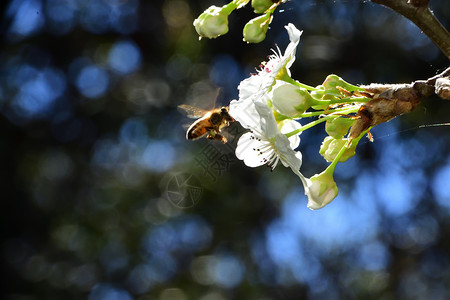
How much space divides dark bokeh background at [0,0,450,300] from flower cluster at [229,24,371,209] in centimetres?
196

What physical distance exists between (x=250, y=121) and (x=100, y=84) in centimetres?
247

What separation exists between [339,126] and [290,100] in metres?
0.06

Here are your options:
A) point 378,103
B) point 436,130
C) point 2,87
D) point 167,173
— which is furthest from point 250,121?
point 2,87

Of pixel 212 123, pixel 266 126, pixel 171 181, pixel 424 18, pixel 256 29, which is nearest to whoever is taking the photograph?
pixel 424 18

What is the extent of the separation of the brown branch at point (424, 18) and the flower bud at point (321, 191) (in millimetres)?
235

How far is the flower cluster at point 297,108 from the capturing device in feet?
2.00

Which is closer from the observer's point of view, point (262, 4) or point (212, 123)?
point (262, 4)

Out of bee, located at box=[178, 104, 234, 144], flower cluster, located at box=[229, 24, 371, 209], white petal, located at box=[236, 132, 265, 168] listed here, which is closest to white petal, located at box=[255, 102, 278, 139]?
flower cluster, located at box=[229, 24, 371, 209]

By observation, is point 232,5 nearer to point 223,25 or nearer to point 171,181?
point 223,25

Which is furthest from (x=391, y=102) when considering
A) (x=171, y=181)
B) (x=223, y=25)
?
(x=171, y=181)

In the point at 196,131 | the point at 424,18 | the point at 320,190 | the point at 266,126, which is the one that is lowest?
the point at 196,131

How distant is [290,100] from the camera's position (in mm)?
611

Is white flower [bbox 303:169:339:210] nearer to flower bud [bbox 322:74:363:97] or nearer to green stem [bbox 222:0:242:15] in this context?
flower bud [bbox 322:74:363:97]

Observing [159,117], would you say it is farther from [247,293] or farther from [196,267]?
[247,293]
